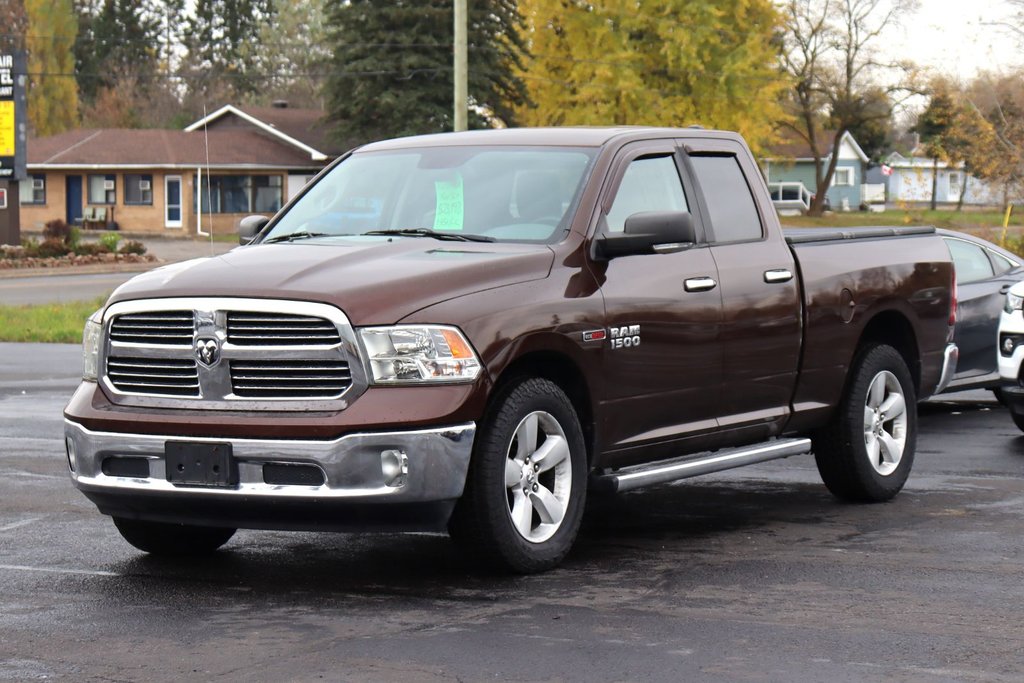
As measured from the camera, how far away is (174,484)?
692cm

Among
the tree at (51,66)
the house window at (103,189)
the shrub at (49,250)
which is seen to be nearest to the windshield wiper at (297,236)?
the shrub at (49,250)

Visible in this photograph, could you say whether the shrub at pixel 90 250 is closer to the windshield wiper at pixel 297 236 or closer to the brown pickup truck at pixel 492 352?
the brown pickup truck at pixel 492 352

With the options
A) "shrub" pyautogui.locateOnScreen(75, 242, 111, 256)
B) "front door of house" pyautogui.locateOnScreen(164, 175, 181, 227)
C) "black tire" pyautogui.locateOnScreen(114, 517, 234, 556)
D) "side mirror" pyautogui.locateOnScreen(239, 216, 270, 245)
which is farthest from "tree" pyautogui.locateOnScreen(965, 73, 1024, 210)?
"front door of house" pyautogui.locateOnScreen(164, 175, 181, 227)

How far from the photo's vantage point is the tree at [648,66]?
60.3m

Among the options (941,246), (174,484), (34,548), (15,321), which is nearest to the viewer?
(174,484)

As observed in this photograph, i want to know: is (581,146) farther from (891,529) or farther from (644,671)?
(644,671)

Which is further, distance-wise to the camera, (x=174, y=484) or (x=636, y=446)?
(x=636, y=446)

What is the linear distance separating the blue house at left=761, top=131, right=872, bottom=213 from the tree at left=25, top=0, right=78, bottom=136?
38.6 m

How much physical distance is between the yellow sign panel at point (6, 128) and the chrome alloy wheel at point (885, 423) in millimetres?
37889

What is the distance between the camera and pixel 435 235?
789cm

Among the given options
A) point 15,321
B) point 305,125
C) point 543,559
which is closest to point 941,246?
point 543,559

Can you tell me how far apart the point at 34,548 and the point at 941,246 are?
5.63 m

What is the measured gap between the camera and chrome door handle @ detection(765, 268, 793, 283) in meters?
8.75

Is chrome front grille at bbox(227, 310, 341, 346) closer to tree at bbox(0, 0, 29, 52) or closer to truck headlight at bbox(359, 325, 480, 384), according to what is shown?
truck headlight at bbox(359, 325, 480, 384)
